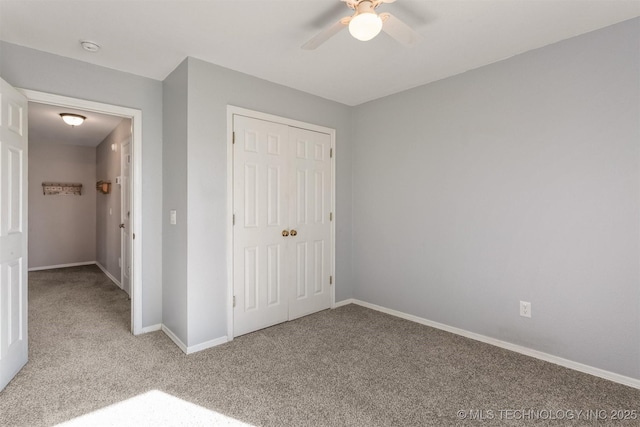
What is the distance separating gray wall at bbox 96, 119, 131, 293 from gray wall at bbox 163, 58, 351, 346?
1.90m

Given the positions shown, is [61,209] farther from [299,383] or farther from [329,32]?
[329,32]

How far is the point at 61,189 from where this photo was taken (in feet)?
20.2

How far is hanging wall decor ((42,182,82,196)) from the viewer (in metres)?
6.02

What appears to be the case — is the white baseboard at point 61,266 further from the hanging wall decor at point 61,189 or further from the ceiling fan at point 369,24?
the ceiling fan at point 369,24

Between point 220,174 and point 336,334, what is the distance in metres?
1.81

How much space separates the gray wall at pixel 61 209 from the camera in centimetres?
594

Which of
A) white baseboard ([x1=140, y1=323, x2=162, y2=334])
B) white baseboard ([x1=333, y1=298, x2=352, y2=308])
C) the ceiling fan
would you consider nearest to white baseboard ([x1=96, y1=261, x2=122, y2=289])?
white baseboard ([x1=140, y1=323, x2=162, y2=334])

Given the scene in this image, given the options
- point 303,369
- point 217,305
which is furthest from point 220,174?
point 303,369

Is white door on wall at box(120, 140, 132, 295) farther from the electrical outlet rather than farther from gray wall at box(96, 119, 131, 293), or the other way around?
the electrical outlet

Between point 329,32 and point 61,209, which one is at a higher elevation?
point 329,32

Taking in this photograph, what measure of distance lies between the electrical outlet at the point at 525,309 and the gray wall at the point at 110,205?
4515 mm

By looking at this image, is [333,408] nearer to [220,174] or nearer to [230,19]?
[220,174]

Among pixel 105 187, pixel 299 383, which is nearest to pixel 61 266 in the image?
pixel 105 187

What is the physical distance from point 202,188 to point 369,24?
1834mm
